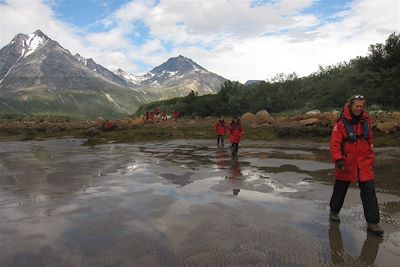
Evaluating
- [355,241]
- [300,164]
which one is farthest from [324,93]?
[355,241]

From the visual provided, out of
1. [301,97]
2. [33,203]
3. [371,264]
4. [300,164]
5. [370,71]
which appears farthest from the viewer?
[301,97]

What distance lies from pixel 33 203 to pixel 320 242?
5.84m

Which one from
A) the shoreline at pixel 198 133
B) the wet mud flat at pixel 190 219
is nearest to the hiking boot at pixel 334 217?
the wet mud flat at pixel 190 219

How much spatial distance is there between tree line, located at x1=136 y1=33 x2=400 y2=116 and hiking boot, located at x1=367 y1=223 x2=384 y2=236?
26020 mm

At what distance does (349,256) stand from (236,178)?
20.0ft

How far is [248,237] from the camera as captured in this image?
5.84 metres

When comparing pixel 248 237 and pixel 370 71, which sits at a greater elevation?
pixel 370 71

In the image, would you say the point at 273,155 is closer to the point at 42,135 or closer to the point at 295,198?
the point at 295,198

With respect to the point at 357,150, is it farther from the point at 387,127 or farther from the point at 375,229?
the point at 387,127

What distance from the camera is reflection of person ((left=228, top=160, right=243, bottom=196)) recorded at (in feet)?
31.2

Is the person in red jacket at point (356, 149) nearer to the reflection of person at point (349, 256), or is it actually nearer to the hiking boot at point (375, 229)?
the hiking boot at point (375, 229)

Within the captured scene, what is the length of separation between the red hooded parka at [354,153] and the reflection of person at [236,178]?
128 inches

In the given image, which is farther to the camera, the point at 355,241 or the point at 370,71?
the point at 370,71

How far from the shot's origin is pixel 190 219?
689 cm
